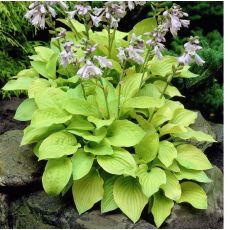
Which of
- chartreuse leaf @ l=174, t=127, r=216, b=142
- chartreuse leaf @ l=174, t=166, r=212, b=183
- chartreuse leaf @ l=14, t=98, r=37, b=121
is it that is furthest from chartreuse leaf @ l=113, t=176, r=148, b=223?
Answer: chartreuse leaf @ l=14, t=98, r=37, b=121

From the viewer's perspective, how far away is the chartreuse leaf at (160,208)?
3.71 m

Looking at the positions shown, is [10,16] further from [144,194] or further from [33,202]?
[144,194]

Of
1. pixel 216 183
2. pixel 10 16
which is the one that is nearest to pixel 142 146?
pixel 216 183

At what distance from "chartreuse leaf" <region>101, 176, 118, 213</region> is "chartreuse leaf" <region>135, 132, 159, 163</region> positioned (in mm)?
248

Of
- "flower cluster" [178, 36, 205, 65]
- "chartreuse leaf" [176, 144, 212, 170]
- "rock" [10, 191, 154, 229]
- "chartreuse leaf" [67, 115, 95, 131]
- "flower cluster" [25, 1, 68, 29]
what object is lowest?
"rock" [10, 191, 154, 229]

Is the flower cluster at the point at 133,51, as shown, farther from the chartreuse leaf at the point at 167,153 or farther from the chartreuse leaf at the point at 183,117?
the chartreuse leaf at the point at 183,117

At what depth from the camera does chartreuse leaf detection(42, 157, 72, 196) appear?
368 cm

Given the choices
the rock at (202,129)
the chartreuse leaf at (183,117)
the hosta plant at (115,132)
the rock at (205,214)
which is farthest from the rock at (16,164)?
the rock at (202,129)

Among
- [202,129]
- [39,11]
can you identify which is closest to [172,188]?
A: [202,129]

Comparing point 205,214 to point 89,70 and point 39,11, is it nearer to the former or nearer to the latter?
point 89,70

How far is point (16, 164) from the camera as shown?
13.1 ft

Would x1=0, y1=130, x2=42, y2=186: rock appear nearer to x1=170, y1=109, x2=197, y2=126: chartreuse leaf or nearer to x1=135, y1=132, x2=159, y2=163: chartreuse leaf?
x1=135, y1=132, x2=159, y2=163: chartreuse leaf

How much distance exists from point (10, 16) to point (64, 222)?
2316 millimetres

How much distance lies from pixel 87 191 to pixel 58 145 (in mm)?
382
